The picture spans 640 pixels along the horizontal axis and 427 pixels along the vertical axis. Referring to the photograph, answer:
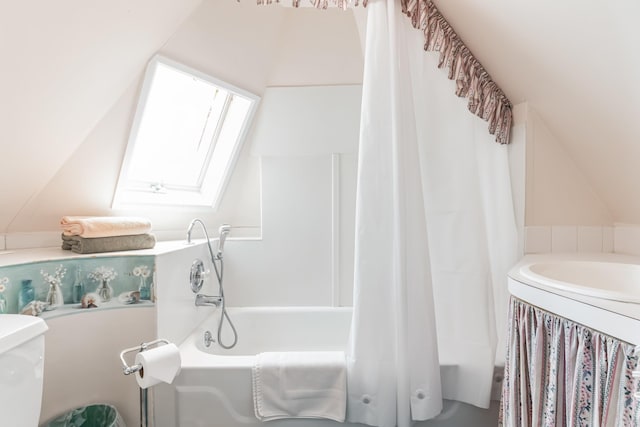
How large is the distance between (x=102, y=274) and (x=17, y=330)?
1.57 ft

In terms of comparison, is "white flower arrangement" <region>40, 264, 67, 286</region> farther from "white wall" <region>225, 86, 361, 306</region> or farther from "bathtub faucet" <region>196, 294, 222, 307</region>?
"white wall" <region>225, 86, 361, 306</region>

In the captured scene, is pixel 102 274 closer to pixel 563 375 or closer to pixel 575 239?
pixel 563 375

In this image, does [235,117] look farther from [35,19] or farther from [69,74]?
[35,19]

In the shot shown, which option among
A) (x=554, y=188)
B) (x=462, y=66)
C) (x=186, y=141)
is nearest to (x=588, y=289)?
(x=554, y=188)

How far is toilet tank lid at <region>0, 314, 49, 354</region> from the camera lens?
0.85 meters

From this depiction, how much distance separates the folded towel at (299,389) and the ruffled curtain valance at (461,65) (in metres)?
1.34

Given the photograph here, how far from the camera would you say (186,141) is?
7.64ft

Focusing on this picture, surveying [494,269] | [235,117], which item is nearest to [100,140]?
[235,117]

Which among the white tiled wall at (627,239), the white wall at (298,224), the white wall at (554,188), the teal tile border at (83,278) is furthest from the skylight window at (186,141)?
the white tiled wall at (627,239)

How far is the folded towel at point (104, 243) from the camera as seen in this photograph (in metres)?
1.40

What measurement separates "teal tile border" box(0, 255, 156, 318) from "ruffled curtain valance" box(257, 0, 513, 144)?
1.55 m

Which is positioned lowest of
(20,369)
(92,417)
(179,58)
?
(92,417)

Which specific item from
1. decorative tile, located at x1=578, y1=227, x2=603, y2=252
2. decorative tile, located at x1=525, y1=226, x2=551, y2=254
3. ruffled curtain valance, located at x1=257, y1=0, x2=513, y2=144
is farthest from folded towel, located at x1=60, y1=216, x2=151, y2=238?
decorative tile, located at x1=578, y1=227, x2=603, y2=252

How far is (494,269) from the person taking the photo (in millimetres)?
1522
